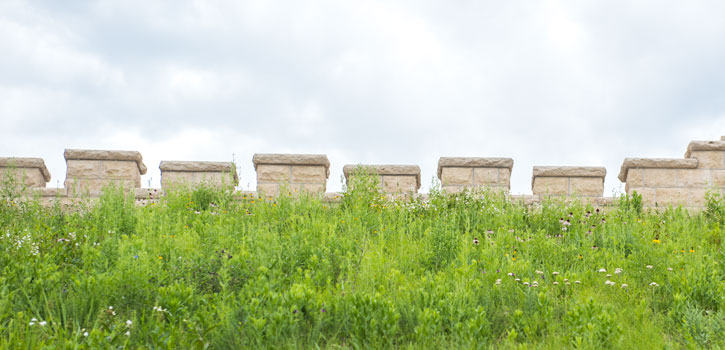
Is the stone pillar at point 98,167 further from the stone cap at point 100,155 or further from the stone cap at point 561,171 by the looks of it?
the stone cap at point 561,171

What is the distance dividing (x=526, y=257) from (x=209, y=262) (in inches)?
126

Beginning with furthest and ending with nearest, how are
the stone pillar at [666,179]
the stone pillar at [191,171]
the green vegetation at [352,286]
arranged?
the stone pillar at [666,179] → the stone pillar at [191,171] → the green vegetation at [352,286]

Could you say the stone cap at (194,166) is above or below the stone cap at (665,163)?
below

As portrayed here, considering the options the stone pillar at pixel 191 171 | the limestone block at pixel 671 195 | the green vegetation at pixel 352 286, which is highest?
the stone pillar at pixel 191 171

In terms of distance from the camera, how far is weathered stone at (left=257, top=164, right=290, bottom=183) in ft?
40.4

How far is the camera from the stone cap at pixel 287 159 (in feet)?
40.1

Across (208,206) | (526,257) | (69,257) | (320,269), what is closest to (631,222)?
(526,257)

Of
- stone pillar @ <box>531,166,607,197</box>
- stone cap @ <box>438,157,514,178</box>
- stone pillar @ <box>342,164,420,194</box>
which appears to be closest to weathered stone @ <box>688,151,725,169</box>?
stone pillar @ <box>531,166,607,197</box>

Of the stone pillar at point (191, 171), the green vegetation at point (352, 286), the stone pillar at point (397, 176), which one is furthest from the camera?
the stone pillar at point (397, 176)

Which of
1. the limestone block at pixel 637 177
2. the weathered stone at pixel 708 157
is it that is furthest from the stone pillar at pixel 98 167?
the weathered stone at pixel 708 157

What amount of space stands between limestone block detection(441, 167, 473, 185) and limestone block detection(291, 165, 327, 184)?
240 cm

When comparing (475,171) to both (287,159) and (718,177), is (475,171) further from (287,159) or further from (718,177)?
(718,177)

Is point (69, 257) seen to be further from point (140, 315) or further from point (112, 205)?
point (112, 205)

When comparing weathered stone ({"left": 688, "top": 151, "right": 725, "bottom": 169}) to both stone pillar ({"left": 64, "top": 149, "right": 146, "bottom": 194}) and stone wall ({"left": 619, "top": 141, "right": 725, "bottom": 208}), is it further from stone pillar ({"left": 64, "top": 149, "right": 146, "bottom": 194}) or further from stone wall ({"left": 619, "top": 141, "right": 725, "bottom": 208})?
stone pillar ({"left": 64, "top": 149, "right": 146, "bottom": 194})
